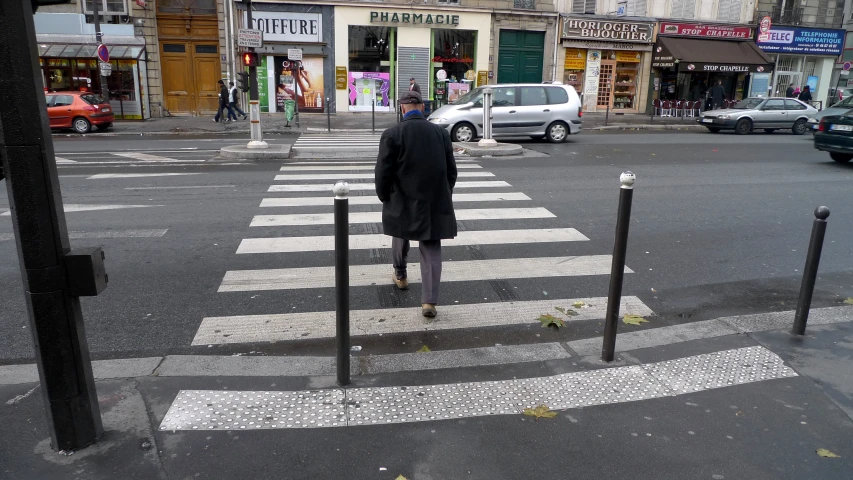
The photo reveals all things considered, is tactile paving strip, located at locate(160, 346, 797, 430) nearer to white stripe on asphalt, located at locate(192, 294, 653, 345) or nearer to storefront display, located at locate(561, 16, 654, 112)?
white stripe on asphalt, located at locate(192, 294, 653, 345)

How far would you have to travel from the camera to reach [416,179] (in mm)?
4992

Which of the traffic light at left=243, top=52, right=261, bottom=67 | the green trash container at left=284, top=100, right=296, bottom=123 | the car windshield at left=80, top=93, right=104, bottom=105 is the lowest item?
the green trash container at left=284, top=100, right=296, bottom=123

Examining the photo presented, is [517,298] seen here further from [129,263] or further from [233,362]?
[129,263]

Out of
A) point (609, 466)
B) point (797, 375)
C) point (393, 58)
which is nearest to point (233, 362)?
point (609, 466)

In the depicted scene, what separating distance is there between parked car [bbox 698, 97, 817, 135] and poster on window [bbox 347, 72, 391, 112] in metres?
13.8

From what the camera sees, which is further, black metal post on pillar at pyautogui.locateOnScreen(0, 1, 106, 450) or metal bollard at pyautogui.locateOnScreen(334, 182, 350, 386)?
metal bollard at pyautogui.locateOnScreen(334, 182, 350, 386)

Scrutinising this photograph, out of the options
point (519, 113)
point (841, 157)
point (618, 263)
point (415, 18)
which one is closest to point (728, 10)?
point (415, 18)

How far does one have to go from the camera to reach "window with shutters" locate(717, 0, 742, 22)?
32844 mm

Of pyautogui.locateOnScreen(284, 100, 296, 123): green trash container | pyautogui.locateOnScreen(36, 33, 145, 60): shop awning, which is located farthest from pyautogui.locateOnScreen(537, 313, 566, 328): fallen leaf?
pyautogui.locateOnScreen(36, 33, 145, 60): shop awning

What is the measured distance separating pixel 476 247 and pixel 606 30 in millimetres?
26667

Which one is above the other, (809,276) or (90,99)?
(90,99)

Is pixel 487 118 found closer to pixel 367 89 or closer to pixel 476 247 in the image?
pixel 476 247

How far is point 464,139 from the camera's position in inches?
738

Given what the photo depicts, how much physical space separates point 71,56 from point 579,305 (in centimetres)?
2457
